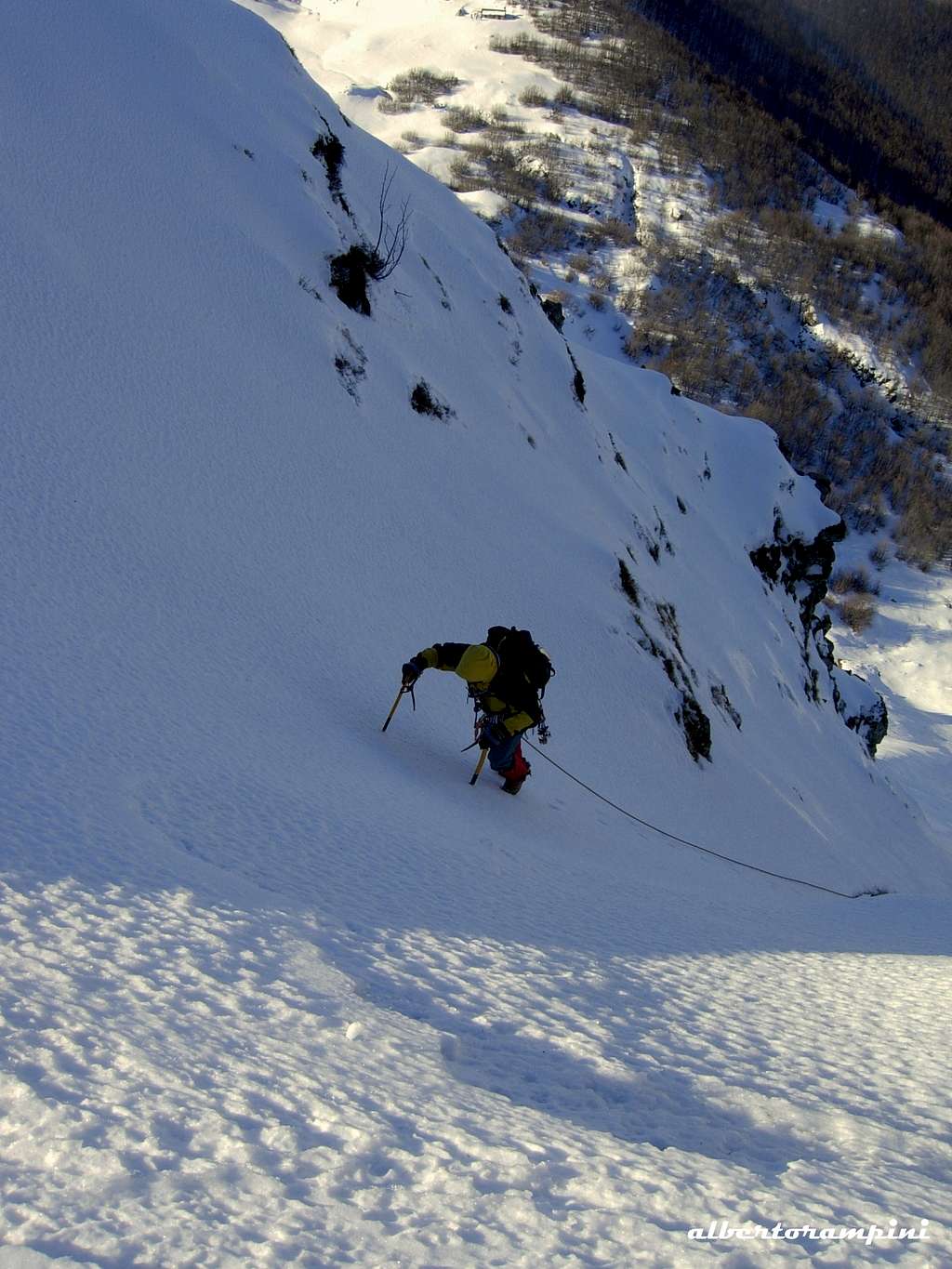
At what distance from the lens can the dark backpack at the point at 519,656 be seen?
320 inches

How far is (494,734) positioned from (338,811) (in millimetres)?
2924

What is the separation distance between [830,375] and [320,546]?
77.3m

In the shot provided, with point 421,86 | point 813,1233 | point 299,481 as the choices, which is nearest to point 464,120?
point 421,86

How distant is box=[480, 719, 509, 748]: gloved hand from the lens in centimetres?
819

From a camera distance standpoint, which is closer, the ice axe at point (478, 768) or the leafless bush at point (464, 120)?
the ice axe at point (478, 768)

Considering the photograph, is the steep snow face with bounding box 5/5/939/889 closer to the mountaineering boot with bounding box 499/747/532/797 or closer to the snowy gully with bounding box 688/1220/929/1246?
the mountaineering boot with bounding box 499/747/532/797

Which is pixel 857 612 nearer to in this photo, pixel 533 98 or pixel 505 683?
pixel 505 683

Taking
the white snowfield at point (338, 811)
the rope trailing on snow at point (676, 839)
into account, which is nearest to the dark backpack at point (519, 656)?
the white snowfield at point (338, 811)

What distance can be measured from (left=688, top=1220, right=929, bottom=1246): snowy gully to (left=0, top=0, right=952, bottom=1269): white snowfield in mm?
30

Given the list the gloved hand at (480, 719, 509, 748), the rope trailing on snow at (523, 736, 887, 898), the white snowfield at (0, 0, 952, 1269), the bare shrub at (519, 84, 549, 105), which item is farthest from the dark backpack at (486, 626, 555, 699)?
the bare shrub at (519, 84, 549, 105)

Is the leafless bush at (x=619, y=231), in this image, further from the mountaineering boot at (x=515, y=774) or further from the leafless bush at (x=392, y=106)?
the mountaineering boot at (x=515, y=774)

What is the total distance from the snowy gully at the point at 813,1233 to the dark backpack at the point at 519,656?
19.6 ft

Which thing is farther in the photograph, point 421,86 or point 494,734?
point 421,86

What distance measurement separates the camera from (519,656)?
26.8 feet
